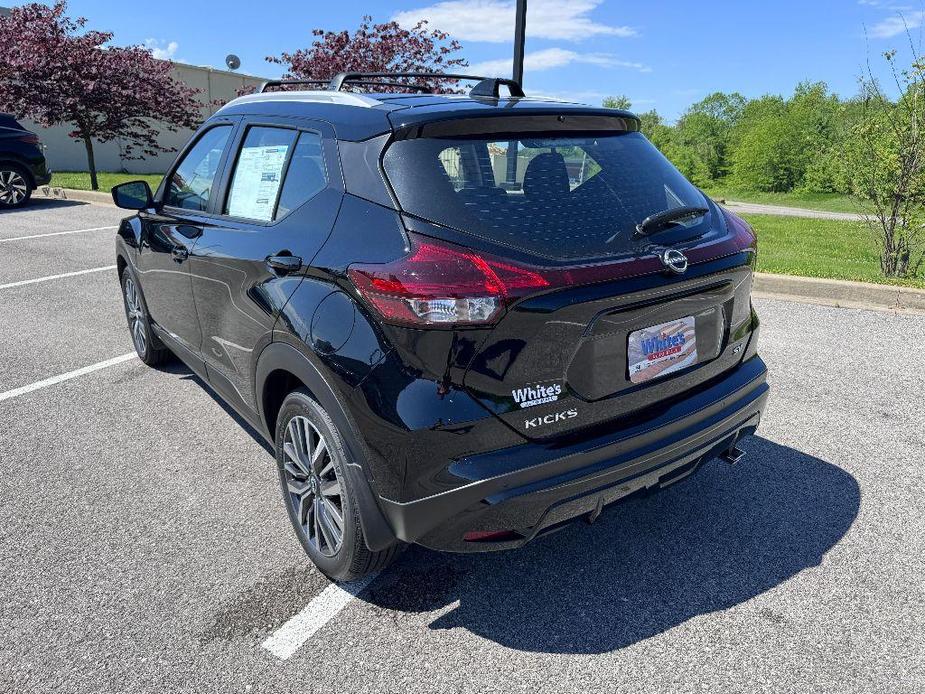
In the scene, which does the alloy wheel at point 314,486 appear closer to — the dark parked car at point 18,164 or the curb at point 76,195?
the dark parked car at point 18,164

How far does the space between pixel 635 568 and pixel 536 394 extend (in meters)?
1.03

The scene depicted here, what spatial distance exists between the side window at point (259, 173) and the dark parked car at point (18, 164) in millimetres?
13275

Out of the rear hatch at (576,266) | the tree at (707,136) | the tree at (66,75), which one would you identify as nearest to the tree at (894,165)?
the rear hatch at (576,266)

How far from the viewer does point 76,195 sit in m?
16.0

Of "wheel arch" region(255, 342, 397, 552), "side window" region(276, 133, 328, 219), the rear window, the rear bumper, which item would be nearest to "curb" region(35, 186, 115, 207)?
"side window" region(276, 133, 328, 219)

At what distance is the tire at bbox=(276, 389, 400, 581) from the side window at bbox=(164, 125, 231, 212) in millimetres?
1458

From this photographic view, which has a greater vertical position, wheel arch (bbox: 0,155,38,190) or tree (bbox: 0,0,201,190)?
tree (bbox: 0,0,201,190)

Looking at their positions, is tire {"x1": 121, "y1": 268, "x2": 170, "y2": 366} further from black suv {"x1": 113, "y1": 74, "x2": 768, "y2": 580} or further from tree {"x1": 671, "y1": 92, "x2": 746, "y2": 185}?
tree {"x1": 671, "y1": 92, "x2": 746, "y2": 185}

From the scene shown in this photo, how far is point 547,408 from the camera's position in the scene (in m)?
2.26

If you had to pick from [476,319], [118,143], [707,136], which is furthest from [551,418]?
[707,136]

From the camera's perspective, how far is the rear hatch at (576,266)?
219 cm

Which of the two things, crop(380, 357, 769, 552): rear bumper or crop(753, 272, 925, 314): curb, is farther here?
crop(753, 272, 925, 314): curb

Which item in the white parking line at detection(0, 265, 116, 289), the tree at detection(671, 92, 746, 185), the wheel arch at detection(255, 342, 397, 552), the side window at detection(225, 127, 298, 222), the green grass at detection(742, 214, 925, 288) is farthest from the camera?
the tree at detection(671, 92, 746, 185)

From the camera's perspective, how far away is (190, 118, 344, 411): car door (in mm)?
2656
